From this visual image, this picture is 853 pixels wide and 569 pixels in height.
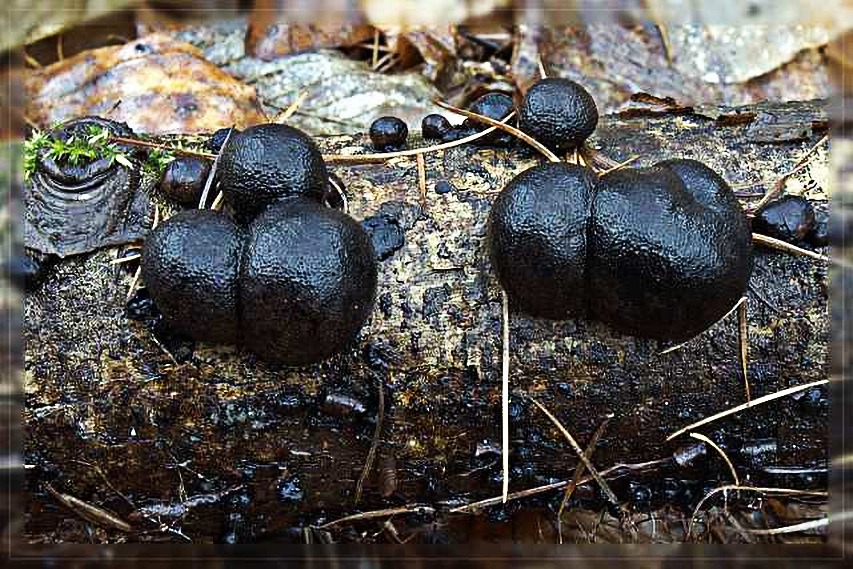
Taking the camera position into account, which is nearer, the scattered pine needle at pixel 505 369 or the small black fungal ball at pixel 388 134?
the scattered pine needle at pixel 505 369

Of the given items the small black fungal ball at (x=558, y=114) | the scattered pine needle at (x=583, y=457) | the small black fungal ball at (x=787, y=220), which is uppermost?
the small black fungal ball at (x=558, y=114)

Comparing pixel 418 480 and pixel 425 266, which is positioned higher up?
pixel 425 266

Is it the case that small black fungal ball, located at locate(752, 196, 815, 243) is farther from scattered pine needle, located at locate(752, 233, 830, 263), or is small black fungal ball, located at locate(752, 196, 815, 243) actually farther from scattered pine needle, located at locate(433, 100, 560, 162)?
scattered pine needle, located at locate(433, 100, 560, 162)

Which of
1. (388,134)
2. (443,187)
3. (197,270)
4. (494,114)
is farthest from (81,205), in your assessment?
(494,114)

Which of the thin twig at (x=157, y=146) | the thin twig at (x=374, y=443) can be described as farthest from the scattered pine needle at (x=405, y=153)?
the thin twig at (x=374, y=443)

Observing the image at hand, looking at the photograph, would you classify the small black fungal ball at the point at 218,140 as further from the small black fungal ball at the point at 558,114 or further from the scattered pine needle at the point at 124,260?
the small black fungal ball at the point at 558,114

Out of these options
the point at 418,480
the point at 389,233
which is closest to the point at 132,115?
the point at 389,233

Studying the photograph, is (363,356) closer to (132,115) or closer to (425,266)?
(425,266)
